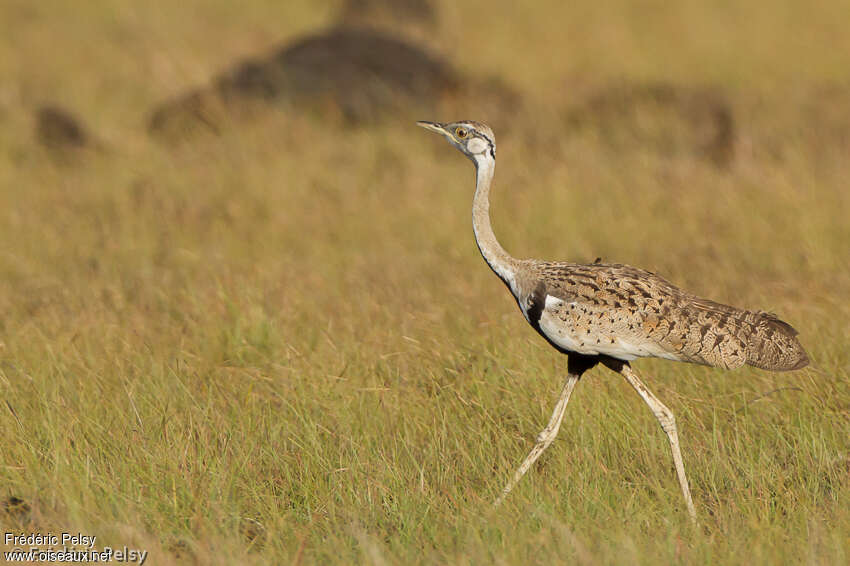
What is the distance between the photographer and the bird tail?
169 inches

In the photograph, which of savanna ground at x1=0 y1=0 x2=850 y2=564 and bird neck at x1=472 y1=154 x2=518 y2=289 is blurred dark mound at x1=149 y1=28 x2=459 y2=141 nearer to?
savanna ground at x1=0 y1=0 x2=850 y2=564

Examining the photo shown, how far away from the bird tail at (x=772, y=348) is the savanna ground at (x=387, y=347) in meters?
0.32

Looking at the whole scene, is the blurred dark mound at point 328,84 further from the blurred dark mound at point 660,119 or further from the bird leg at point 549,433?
the bird leg at point 549,433

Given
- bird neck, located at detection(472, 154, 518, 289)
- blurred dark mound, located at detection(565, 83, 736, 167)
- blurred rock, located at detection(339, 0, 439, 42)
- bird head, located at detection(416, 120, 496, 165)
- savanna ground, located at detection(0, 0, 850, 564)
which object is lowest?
savanna ground, located at detection(0, 0, 850, 564)

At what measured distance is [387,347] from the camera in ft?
18.5

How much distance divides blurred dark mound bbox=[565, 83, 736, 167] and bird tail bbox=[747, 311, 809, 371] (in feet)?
19.1

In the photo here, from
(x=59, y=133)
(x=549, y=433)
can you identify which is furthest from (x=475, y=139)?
(x=59, y=133)

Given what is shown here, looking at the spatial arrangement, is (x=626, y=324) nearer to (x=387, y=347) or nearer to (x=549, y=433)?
(x=549, y=433)

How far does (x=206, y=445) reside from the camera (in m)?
4.41

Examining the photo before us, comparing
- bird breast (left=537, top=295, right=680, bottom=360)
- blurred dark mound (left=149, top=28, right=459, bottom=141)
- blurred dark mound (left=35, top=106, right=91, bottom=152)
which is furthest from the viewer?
blurred dark mound (left=149, top=28, right=459, bottom=141)

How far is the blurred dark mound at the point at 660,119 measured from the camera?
10.6 m

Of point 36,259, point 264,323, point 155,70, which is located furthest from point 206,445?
point 155,70

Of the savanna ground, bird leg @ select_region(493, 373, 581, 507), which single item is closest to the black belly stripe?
bird leg @ select_region(493, 373, 581, 507)

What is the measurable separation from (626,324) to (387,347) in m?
1.70
